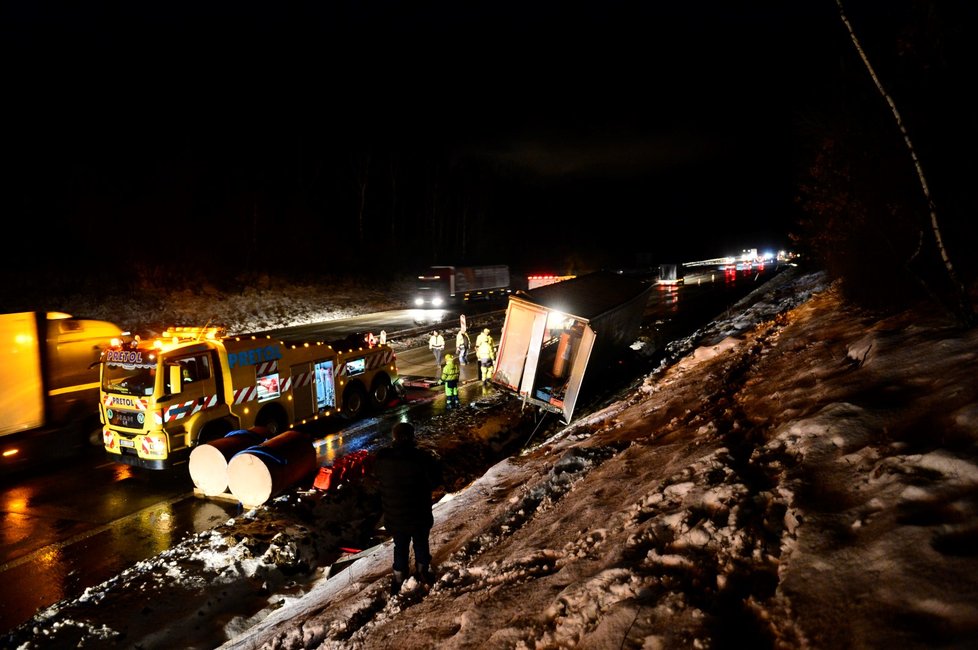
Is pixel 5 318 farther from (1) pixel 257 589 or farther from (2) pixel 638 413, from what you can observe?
(2) pixel 638 413

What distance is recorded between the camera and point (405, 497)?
16.9 feet

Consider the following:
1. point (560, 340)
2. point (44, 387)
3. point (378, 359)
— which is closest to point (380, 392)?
point (378, 359)

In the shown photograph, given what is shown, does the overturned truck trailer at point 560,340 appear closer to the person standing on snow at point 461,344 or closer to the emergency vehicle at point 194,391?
the person standing on snow at point 461,344

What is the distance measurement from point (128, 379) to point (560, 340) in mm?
9891

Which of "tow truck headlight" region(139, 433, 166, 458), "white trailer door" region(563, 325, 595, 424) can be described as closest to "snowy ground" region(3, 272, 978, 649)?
"tow truck headlight" region(139, 433, 166, 458)

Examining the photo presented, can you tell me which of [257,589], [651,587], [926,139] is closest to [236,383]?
[257,589]

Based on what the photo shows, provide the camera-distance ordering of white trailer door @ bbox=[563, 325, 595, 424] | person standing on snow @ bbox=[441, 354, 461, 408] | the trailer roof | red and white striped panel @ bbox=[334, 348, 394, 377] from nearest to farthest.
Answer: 1. white trailer door @ bbox=[563, 325, 595, 424]
2. the trailer roof
3. person standing on snow @ bbox=[441, 354, 461, 408]
4. red and white striped panel @ bbox=[334, 348, 394, 377]

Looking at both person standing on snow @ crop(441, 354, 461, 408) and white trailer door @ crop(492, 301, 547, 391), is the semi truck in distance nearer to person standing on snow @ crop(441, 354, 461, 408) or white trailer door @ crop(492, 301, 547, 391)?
person standing on snow @ crop(441, 354, 461, 408)

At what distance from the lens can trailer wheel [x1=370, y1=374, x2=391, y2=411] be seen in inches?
590

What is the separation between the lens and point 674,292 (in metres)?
39.8

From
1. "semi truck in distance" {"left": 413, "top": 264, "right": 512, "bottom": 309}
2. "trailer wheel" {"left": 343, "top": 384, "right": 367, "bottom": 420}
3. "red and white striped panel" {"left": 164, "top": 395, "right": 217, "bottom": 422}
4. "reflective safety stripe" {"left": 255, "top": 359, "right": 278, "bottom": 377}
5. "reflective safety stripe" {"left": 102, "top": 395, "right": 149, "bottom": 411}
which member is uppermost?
"semi truck in distance" {"left": 413, "top": 264, "right": 512, "bottom": 309}

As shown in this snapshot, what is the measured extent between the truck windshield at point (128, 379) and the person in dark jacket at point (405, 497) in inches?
268

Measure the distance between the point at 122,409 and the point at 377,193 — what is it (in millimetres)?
52212

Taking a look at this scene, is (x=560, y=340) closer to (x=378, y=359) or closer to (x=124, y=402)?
(x=378, y=359)
